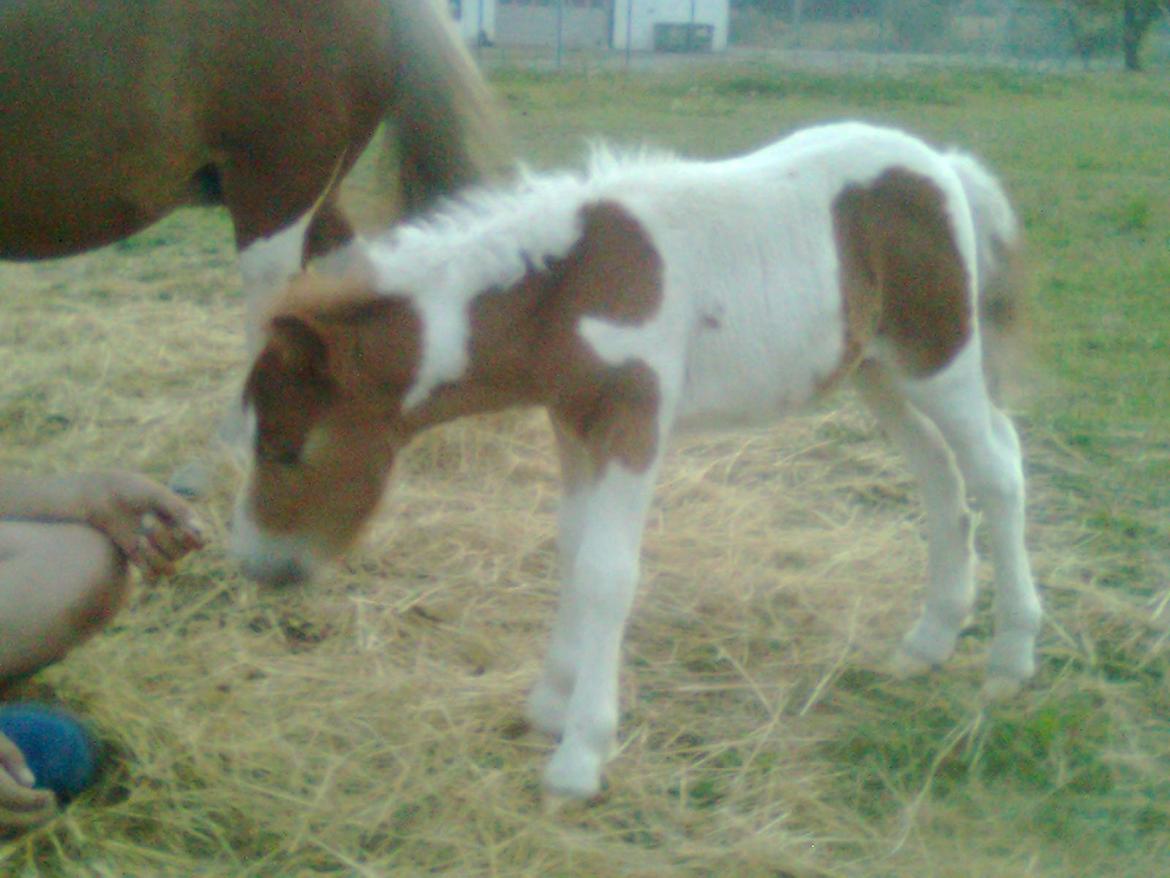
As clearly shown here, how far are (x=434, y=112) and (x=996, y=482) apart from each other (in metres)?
2.10

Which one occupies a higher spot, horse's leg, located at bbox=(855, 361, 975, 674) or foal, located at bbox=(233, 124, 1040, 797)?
foal, located at bbox=(233, 124, 1040, 797)

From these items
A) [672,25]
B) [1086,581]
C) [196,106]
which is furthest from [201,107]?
[672,25]

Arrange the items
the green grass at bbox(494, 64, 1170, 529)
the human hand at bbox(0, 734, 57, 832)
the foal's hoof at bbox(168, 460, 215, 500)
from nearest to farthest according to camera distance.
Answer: the human hand at bbox(0, 734, 57, 832) → the foal's hoof at bbox(168, 460, 215, 500) → the green grass at bbox(494, 64, 1170, 529)

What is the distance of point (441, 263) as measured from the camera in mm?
2133

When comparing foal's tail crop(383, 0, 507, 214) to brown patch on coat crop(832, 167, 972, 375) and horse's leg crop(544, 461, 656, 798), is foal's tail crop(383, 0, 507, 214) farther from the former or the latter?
horse's leg crop(544, 461, 656, 798)

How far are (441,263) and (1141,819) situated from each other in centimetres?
163

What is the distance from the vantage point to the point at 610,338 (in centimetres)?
208

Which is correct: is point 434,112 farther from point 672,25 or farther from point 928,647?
point 672,25

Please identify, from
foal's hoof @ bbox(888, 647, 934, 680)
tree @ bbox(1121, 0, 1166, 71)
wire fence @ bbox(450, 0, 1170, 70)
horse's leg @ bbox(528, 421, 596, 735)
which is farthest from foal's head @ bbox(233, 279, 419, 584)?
tree @ bbox(1121, 0, 1166, 71)

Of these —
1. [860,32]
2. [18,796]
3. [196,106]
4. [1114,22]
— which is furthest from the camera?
[860,32]

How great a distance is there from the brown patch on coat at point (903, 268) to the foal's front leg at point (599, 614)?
57 centimetres

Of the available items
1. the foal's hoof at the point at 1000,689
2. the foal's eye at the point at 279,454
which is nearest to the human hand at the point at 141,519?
the foal's eye at the point at 279,454

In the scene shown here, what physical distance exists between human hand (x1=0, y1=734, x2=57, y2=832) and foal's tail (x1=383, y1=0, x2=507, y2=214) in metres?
2.27

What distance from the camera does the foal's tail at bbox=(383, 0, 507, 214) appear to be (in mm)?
3578
